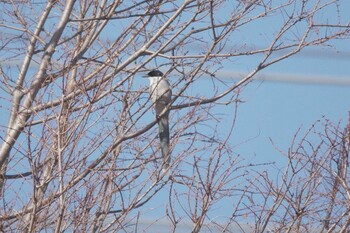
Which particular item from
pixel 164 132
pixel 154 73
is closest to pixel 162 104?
pixel 164 132

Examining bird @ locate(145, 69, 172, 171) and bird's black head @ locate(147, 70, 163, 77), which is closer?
bird @ locate(145, 69, 172, 171)

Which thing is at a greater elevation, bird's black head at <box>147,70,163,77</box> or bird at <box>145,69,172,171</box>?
bird's black head at <box>147,70,163,77</box>

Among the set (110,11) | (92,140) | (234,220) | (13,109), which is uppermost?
(110,11)

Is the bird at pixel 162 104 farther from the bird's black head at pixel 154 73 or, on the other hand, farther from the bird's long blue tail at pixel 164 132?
the bird's black head at pixel 154 73

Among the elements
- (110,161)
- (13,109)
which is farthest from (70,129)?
(13,109)

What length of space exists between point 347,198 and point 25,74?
2558 millimetres

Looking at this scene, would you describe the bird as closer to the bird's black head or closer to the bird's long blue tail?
the bird's long blue tail

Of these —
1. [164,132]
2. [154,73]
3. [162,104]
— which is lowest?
[164,132]

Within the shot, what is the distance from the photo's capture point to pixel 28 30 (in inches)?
277

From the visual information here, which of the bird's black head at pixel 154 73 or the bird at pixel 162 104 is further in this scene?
the bird's black head at pixel 154 73

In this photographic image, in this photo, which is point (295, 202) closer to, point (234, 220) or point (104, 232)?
point (234, 220)

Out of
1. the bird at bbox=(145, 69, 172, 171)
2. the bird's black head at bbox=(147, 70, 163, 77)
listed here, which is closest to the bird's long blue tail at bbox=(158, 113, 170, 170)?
the bird at bbox=(145, 69, 172, 171)

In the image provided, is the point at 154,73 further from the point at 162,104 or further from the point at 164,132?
the point at 164,132

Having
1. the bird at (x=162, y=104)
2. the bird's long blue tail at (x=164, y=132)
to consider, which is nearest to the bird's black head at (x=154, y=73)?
the bird at (x=162, y=104)
